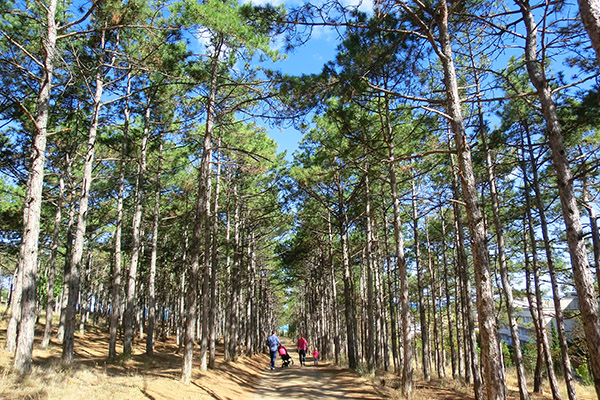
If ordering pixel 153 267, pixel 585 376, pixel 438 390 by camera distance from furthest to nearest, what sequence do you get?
pixel 585 376 < pixel 153 267 < pixel 438 390

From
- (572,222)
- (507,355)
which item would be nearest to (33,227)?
(572,222)

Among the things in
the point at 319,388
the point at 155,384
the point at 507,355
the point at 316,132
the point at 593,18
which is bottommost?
the point at 507,355

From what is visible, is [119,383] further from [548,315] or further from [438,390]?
[548,315]

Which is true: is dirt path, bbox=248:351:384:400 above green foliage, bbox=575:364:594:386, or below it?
above

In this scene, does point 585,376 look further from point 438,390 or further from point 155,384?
point 155,384

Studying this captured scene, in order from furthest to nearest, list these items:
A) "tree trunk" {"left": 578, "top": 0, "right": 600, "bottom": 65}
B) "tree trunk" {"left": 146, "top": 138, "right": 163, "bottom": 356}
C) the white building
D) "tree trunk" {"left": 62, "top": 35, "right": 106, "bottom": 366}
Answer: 1. the white building
2. "tree trunk" {"left": 146, "top": 138, "right": 163, "bottom": 356}
3. "tree trunk" {"left": 62, "top": 35, "right": 106, "bottom": 366}
4. "tree trunk" {"left": 578, "top": 0, "right": 600, "bottom": 65}

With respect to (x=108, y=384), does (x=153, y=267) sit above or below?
above

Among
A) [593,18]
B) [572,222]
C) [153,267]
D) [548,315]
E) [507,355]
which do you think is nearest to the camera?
[593,18]

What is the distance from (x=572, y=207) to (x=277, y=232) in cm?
1700

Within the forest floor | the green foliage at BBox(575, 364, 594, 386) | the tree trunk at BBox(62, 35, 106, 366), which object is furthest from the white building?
the tree trunk at BBox(62, 35, 106, 366)

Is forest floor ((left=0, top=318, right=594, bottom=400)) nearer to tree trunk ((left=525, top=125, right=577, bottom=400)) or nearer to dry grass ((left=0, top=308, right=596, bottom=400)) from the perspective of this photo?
dry grass ((left=0, top=308, right=596, bottom=400))

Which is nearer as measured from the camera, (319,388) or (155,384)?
(155,384)

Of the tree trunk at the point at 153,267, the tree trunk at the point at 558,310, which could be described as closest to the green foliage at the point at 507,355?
the tree trunk at the point at 558,310

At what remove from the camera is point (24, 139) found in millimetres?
12781
